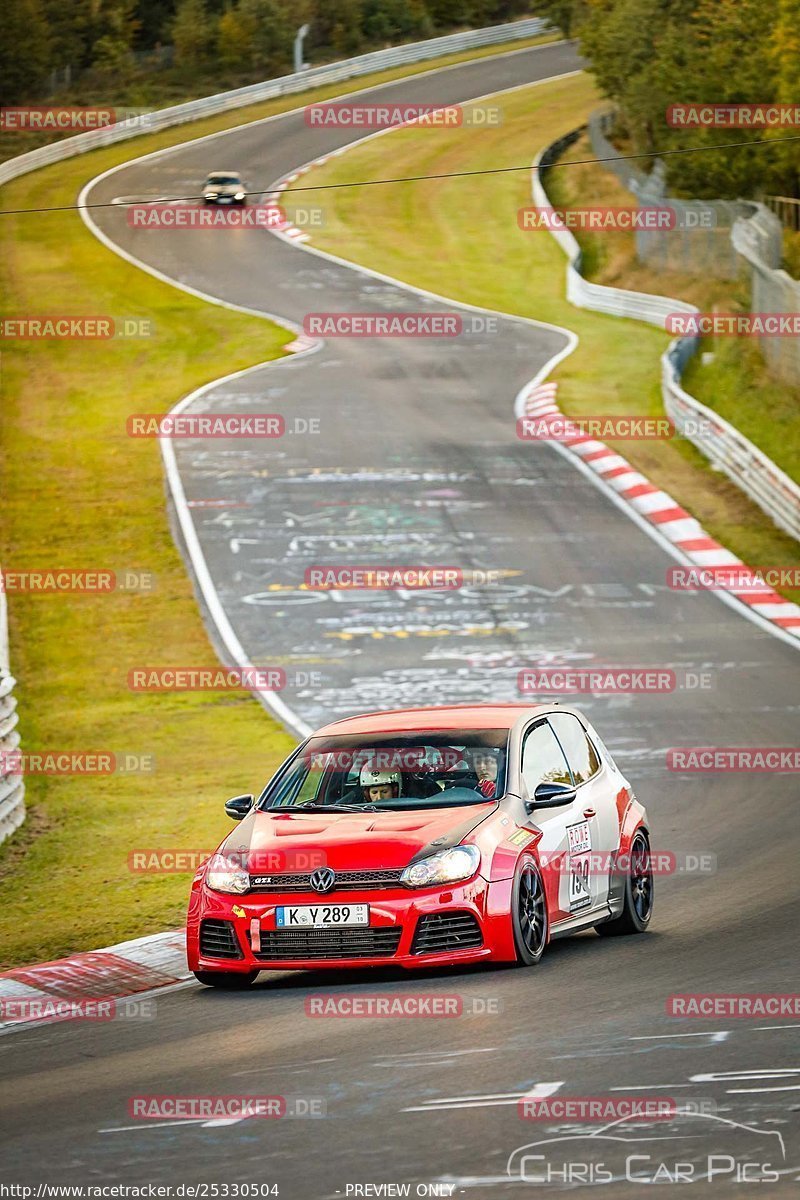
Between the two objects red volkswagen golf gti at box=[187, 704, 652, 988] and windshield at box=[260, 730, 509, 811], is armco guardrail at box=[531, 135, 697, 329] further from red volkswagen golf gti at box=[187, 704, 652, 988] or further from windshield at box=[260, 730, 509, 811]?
windshield at box=[260, 730, 509, 811]

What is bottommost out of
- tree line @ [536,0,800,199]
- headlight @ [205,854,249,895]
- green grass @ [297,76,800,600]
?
green grass @ [297,76,800,600]

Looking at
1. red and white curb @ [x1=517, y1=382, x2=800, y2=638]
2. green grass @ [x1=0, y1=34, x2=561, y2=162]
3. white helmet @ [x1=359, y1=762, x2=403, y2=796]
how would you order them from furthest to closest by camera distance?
green grass @ [x1=0, y1=34, x2=561, y2=162] → red and white curb @ [x1=517, y1=382, x2=800, y2=638] → white helmet @ [x1=359, y1=762, x2=403, y2=796]

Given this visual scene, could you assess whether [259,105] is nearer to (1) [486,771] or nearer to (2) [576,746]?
(2) [576,746]

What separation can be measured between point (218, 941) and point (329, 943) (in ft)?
2.20

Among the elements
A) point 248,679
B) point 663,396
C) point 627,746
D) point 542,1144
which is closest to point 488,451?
point 663,396

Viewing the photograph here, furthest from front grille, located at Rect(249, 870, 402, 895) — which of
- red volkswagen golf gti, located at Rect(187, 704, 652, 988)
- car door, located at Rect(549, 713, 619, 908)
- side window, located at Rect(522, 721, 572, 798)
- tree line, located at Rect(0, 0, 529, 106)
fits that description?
tree line, located at Rect(0, 0, 529, 106)

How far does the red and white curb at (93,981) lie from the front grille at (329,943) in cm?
82

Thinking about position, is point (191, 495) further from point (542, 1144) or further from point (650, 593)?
point (542, 1144)

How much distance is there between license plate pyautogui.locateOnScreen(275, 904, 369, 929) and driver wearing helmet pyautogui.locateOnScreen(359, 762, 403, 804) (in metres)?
1.04

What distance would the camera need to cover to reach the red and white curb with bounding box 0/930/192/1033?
9.95 meters

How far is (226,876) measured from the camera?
10.0 m

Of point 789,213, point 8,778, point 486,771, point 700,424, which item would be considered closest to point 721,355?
point 700,424

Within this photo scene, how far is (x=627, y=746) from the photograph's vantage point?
18.5 m

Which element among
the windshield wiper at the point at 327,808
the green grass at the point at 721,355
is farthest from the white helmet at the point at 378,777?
the green grass at the point at 721,355
